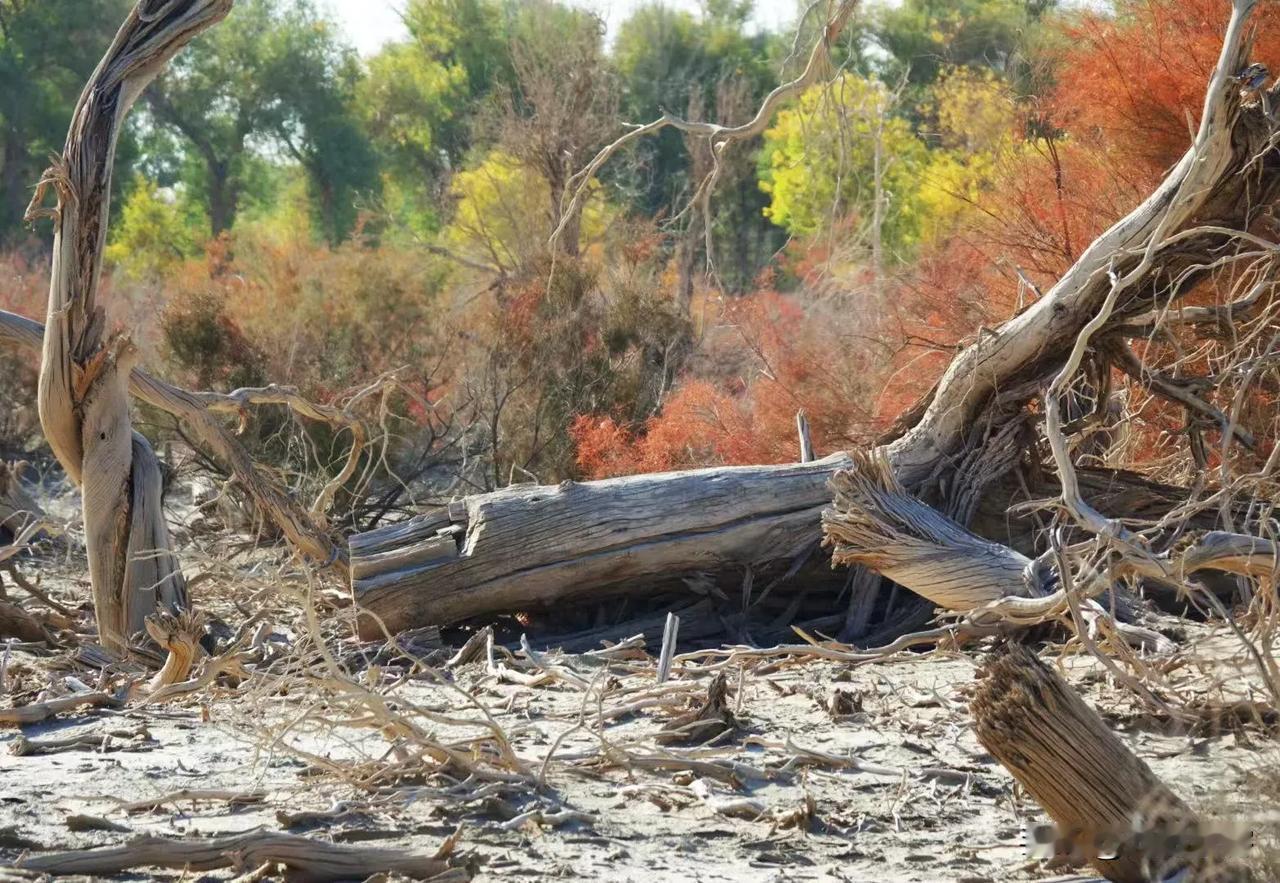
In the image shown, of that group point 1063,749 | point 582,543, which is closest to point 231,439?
point 582,543

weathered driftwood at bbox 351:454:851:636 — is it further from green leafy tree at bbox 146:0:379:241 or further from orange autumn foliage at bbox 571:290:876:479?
green leafy tree at bbox 146:0:379:241

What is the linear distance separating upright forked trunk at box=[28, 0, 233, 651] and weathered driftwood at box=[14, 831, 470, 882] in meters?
Answer: 2.57

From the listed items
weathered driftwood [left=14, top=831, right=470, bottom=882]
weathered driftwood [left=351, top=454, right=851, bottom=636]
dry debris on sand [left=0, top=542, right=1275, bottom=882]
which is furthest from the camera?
weathered driftwood [left=351, top=454, right=851, bottom=636]

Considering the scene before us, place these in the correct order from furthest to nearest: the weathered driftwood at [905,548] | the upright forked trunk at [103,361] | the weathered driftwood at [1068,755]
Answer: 1. the upright forked trunk at [103,361]
2. the weathered driftwood at [905,548]
3. the weathered driftwood at [1068,755]

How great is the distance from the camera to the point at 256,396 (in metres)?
7.25

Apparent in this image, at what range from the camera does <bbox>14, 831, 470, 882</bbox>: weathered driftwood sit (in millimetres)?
3273

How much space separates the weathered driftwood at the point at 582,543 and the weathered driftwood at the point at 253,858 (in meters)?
3.13

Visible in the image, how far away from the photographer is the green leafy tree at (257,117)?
122 feet

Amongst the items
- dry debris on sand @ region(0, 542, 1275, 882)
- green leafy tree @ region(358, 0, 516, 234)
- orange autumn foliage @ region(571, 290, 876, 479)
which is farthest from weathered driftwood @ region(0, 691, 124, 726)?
green leafy tree @ region(358, 0, 516, 234)

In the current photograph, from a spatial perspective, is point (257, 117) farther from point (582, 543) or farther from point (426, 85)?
point (582, 543)

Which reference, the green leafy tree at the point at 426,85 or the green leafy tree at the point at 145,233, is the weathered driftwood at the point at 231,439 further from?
the green leafy tree at the point at 426,85

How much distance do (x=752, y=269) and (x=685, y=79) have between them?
6.83 m

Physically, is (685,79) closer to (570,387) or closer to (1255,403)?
(570,387)

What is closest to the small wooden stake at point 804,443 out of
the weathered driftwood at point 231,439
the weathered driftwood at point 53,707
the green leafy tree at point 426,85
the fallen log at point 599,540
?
the fallen log at point 599,540
